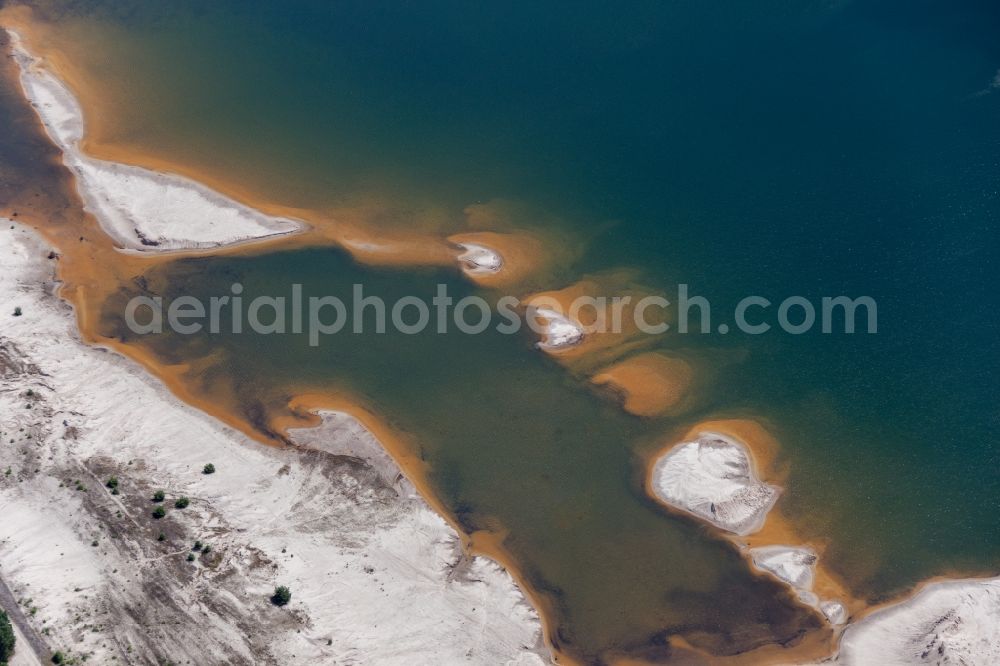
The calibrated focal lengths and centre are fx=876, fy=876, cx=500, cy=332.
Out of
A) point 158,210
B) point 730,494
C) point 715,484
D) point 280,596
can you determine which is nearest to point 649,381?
point 715,484

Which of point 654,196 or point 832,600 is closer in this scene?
point 832,600

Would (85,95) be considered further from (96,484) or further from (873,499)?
(873,499)

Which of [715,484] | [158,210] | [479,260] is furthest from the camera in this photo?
[158,210]

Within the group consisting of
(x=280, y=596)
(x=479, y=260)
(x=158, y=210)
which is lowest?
(x=280, y=596)

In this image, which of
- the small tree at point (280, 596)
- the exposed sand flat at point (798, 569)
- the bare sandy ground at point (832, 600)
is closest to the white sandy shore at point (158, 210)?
the small tree at point (280, 596)

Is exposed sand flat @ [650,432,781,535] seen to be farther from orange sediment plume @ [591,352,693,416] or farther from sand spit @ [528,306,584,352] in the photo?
sand spit @ [528,306,584,352]

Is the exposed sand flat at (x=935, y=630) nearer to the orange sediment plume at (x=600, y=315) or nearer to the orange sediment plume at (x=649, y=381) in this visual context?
the orange sediment plume at (x=649, y=381)

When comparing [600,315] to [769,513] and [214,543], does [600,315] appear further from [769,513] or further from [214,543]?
[214,543]
